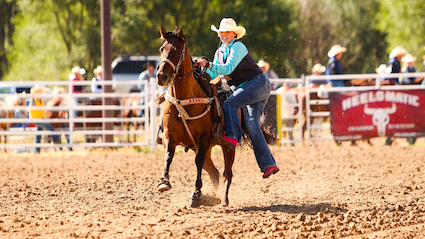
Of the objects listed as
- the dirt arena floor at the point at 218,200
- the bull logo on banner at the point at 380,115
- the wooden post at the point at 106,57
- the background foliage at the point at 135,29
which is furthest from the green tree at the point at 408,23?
the wooden post at the point at 106,57

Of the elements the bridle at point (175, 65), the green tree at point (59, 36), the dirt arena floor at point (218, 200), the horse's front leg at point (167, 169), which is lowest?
the dirt arena floor at point (218, 200)

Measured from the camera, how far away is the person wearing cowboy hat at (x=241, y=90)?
6531mm

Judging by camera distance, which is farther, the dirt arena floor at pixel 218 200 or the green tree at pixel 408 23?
the green tree at pixel 408 23

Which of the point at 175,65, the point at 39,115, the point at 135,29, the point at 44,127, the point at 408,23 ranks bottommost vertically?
the point at 44,127

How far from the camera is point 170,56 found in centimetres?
593

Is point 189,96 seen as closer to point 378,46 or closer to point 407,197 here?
point 407,197

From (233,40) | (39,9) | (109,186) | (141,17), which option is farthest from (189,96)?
(39,9)

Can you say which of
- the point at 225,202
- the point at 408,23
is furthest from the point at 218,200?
the point at 408,23

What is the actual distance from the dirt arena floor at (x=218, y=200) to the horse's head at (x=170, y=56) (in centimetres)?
139

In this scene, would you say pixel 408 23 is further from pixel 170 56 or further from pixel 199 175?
pixel 170 56

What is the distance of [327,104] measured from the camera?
45.2ft

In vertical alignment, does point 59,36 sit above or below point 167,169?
above

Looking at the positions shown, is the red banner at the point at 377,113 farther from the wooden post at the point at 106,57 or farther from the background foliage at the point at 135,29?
the background foliage at the point at 135,29

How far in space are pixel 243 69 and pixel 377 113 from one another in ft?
24.5
